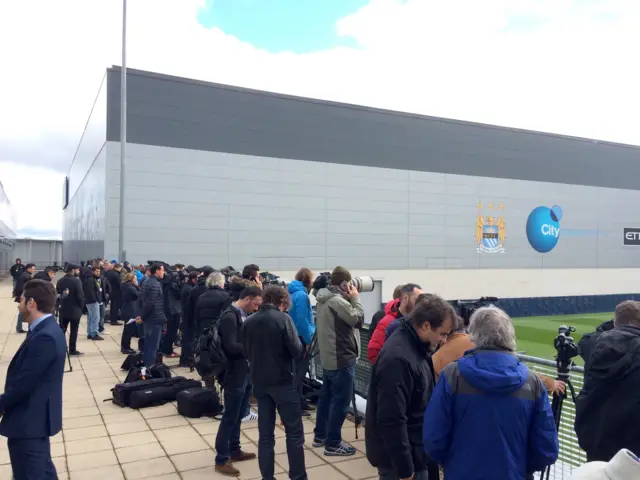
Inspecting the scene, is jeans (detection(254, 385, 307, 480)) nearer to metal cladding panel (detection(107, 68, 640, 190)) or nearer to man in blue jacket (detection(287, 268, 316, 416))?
man in blue jacket (detection(287, 268, 316, 416))

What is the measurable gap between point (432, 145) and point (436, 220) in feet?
12.1

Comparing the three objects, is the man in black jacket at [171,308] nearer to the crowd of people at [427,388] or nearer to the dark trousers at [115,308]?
the crowd of people at [427,388]

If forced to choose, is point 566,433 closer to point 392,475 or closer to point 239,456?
point 392,475

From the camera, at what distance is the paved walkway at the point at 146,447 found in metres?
4.71

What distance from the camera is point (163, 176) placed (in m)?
18.2

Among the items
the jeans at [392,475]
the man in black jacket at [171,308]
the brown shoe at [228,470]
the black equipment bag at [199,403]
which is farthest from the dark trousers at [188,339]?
the jeans at [392,475]

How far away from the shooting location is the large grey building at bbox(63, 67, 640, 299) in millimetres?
18094

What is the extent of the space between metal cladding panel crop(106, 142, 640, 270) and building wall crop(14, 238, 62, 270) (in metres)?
52.0

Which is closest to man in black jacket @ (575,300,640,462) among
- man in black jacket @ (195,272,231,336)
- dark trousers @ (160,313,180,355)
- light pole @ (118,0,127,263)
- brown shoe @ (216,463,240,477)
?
brown shoe @ (216,463,240,477)

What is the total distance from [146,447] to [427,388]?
146 inches

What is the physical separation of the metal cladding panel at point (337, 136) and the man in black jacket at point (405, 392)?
17.0m

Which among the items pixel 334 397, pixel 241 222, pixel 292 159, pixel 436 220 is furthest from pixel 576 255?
pixel 334 397

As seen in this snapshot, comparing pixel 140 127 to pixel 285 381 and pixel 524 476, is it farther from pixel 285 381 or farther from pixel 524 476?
pixel 524 476

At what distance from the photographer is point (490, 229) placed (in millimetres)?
25844
